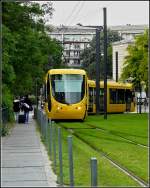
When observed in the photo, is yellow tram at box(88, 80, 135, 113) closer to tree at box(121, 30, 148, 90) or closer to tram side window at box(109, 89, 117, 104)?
tram side window at box(109, 89, 117, 104)

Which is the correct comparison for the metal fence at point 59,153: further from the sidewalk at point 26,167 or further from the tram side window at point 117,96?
the tram side window at point 117,96

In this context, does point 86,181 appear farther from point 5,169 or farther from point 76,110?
point 76,110

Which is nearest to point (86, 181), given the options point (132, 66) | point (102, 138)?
point (102, 138)

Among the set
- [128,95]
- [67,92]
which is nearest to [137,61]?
[128,95]

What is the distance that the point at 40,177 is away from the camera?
43.0 ft

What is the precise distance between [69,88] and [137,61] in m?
17.1

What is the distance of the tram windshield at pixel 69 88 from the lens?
40.2m

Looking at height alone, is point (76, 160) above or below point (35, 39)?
below

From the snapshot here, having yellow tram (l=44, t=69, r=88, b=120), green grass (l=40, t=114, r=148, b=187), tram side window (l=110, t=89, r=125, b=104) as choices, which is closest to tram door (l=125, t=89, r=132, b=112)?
tram side window (l=110, t=89, r=125, b=104)

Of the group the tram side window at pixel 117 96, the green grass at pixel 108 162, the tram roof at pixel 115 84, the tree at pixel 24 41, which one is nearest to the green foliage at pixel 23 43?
the tree at pixel 24 41

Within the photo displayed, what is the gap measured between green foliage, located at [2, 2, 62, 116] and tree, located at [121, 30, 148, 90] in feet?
22.2

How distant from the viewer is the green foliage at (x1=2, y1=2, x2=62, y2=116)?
94.4ft

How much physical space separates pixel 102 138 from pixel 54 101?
14764 millimetres

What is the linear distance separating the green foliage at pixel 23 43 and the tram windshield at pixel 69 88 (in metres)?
2.51
